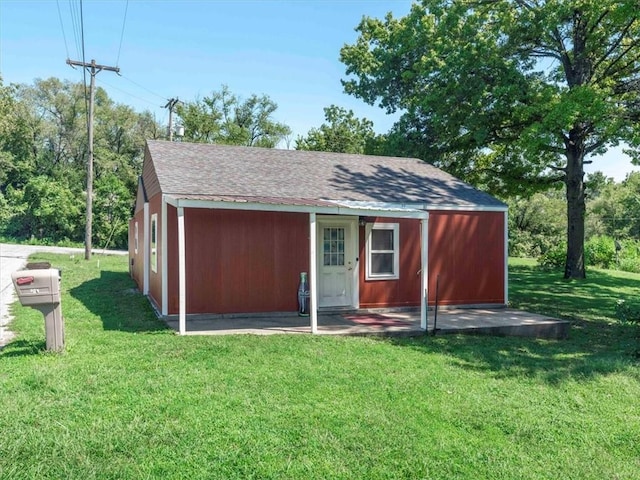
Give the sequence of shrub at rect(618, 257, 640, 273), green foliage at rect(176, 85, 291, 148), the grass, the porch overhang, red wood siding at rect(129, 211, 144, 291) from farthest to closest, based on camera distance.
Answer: green foliage at rect(176, 85, 291, 148) → shrub at rect(618, 257, 640, 273) → red wood siding at rect(129, 211, 144, 291) → the porch overhang → the grass

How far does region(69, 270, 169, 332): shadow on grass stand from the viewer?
7738 millimetres

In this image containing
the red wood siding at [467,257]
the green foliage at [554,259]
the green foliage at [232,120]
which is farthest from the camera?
the green foliage at [232,120]

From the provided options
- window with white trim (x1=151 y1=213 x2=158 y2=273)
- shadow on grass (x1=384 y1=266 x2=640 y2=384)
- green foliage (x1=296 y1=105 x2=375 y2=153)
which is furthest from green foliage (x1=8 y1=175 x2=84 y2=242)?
shadow on grass (x1=384 y1=266 x2=640 y2=384)

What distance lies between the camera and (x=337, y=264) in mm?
9812

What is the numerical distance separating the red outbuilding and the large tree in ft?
12.1

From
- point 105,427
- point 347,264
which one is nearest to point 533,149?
point 347,264

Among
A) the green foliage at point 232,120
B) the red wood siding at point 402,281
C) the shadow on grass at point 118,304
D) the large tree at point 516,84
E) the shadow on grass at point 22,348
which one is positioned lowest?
the shadow on grass at point 118,304

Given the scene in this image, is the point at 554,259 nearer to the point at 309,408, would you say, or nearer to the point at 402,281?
the point at 402,281

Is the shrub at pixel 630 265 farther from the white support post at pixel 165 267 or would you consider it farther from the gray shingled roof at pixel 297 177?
the white support post at pixel 165 267

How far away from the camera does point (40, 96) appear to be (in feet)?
127

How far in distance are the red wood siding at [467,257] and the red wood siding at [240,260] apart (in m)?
3.03

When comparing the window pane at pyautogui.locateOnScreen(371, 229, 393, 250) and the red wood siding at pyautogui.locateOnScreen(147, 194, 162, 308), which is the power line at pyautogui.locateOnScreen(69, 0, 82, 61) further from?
the window pane at pyautogui.locateOnScreen(371, 229, 393, 250)

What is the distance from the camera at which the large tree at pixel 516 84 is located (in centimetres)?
1307

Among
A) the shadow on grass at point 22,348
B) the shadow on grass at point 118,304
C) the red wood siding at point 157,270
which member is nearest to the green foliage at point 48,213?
the shadow on grass at point 118,304
